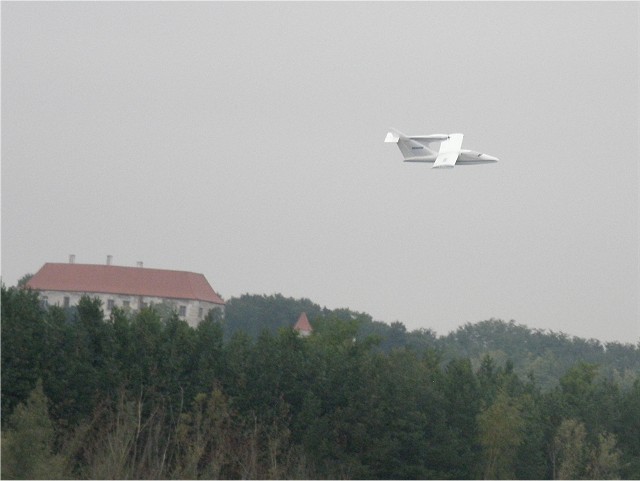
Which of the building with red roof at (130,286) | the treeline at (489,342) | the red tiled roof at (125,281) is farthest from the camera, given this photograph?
the red tiled roof at (125,281)

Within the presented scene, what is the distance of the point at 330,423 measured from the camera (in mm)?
34500

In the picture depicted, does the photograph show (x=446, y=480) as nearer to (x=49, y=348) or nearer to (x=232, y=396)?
(x=232, y=396)

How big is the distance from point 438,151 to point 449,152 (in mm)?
1035

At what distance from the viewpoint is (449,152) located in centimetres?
2912

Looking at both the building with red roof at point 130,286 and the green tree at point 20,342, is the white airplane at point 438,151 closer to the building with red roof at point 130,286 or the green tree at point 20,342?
the green tree at point 20,342

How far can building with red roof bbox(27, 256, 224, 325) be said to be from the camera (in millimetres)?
107812

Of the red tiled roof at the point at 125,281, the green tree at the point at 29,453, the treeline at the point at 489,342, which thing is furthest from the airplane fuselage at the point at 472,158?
the red tiled roof at the point at 125,281

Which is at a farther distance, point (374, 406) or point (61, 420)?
point (374, 406)

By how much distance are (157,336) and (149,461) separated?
1785 cm

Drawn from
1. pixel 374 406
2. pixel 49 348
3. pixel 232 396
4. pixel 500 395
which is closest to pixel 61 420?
pixel 49 348

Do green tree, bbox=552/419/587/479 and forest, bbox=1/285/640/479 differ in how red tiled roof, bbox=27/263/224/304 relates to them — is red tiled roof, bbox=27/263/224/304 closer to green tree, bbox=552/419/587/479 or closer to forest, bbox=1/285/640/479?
forest, bbox=1/285/640/479

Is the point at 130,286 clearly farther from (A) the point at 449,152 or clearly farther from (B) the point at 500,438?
(A) the point at 449,152

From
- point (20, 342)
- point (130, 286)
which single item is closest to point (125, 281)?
point (130, 286)

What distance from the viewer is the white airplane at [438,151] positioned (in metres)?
28.5
